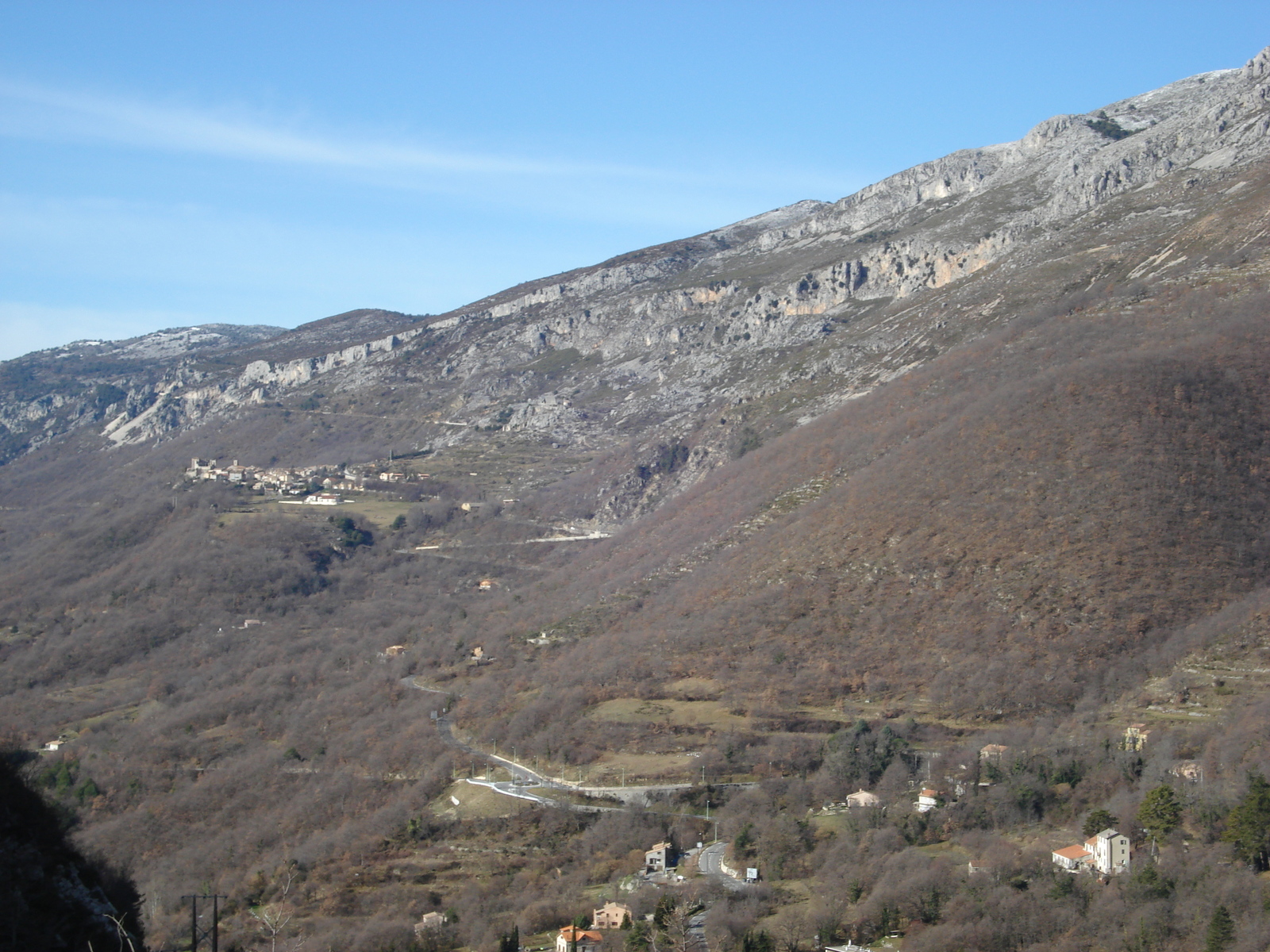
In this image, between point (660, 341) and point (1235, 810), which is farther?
point (660, 341)

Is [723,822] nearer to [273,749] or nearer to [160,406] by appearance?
[273,749]

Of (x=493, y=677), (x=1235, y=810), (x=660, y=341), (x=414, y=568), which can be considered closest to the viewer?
(x=1235, y=810)

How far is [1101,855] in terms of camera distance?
3525 cm

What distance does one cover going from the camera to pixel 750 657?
190 feet

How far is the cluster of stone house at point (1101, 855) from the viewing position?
3491 cm

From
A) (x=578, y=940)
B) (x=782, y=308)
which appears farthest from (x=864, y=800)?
(x=782, y=308)

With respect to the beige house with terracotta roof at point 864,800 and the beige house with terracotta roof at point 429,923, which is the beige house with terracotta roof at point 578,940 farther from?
the beige house with terracotta roof at point 864,800

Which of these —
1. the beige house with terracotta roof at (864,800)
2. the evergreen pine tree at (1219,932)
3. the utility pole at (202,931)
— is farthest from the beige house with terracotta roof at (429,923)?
the evergreen pine tree at (1219,932)

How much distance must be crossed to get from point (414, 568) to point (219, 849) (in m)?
52.5

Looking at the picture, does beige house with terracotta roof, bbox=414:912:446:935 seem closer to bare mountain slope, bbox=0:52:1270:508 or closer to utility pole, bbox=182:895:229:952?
utility pole, bbox=182:895:229:952

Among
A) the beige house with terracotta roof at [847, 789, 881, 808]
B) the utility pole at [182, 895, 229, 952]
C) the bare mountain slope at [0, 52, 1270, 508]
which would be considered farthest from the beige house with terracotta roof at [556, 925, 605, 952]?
the bare mountain slope at [0, 52, 1270, 508]

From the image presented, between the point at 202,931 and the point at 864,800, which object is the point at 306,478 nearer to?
the point at 864,800

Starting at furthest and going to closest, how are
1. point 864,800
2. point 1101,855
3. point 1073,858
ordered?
1. point 864,800
2. point 1073,858
3. point 1101,855

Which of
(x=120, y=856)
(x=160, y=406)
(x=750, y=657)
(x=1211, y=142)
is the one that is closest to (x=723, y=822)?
(x=750, y=657)
